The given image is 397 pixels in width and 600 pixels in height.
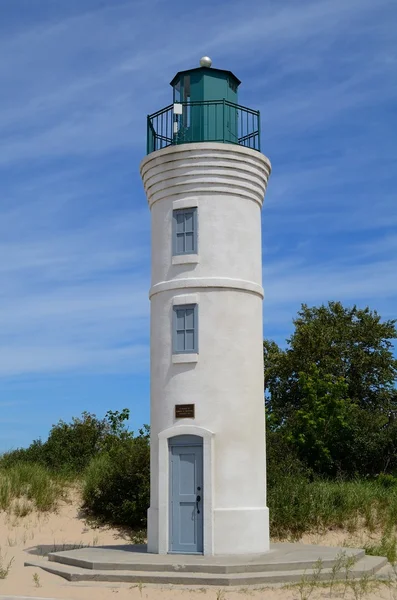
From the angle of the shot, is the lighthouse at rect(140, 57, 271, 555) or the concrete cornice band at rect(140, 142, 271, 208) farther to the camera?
the concrete cornice band at rect(140, 142, 271, 208)

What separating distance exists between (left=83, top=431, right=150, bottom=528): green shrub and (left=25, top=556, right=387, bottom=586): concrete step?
294 inches

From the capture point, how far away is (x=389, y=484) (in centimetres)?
2702

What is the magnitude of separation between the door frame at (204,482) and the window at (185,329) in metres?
1.64

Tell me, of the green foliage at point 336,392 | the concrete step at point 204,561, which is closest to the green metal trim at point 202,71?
the concrete step at point 204,561

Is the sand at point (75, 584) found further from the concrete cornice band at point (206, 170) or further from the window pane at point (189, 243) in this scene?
the concrete cornice band at point (206, 170)

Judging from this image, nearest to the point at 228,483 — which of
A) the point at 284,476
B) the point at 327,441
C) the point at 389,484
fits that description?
the point at 284,476

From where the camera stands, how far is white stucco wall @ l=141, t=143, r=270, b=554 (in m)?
15.5

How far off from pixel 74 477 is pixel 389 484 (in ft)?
36.0

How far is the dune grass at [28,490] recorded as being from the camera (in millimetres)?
22750

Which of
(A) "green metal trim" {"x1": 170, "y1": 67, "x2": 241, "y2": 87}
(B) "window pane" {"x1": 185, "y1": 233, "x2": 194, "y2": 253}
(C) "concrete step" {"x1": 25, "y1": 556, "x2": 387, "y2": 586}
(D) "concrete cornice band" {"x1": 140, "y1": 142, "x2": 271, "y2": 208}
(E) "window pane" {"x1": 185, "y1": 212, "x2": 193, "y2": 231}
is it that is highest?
(A) "green metal trim" {"x1": 170, "y1": 67, "x2": 241, "y2": 87}

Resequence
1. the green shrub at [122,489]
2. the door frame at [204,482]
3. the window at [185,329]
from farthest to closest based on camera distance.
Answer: the green shrub at [122,489] → the window at [185,329] → the door frame at [204,482]

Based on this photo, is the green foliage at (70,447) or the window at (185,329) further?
the green foliage at (70,447)

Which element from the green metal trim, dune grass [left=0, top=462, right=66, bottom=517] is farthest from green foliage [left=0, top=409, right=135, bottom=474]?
the green metal trim

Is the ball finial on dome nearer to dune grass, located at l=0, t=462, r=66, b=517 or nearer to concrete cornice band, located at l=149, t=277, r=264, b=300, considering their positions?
concrete cornice band, located at l=149, t=277, r=264, b=300
